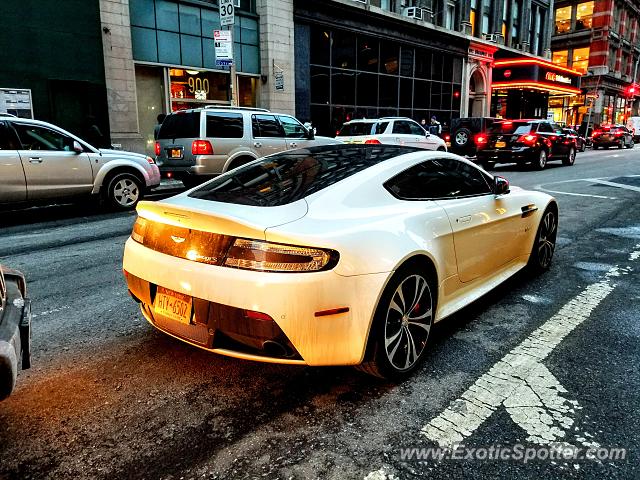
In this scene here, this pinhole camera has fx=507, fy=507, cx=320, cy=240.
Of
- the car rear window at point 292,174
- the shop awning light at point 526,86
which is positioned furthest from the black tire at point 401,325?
the shop awning light at point 526,86

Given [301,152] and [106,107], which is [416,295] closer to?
[301,152]

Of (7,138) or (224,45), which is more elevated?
(224,45)

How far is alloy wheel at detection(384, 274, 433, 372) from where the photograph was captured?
3.07 metres

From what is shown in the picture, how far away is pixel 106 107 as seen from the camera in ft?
51.9

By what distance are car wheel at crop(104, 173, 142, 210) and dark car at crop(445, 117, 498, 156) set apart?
16122 mm

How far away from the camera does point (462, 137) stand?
22547mm

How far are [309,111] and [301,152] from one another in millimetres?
18540

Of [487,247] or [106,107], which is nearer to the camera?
[487,247]

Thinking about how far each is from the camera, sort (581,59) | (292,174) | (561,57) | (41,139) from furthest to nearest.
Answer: (561,57) < (581,59) < (41,139) < (292,174)

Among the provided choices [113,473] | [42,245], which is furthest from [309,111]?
[113,473]

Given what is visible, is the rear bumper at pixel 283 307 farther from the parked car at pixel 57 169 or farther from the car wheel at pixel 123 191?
the car wheel at pixel 123 191

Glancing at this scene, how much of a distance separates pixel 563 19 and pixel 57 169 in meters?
67.0

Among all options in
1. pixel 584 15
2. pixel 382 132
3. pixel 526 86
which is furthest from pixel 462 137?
pixel 584 15

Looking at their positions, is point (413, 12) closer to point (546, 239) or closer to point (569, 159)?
point (569, 159)
